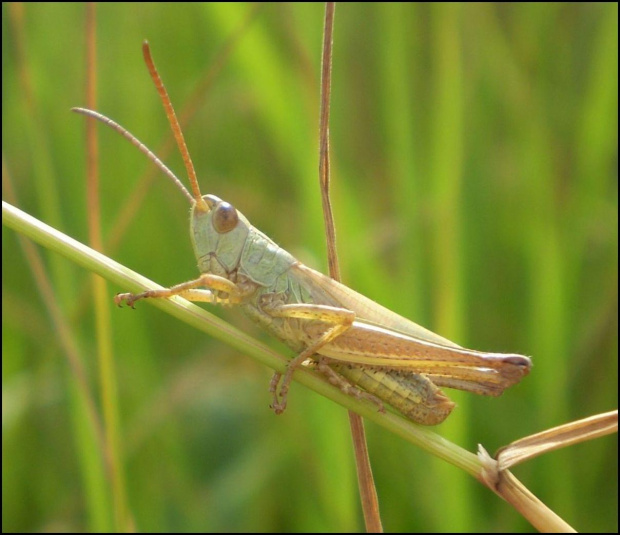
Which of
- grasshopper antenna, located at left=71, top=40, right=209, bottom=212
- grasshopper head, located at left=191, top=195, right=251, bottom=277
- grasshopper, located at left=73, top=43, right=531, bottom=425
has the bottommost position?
grasshopper, located at left=73, top=43, right=531, bottom=425

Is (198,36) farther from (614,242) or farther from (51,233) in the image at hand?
→ (51,233)

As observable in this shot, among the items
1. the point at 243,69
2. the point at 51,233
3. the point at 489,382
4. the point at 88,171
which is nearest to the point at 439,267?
the point at 489,382

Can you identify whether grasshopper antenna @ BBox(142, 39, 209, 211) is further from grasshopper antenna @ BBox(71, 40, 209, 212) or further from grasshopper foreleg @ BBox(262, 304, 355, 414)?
grasshopper foreleg @ BBox(262, 304, 355, 414)

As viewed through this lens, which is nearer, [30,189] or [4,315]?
[4,315]

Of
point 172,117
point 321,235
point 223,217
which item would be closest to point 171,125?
point 172,117

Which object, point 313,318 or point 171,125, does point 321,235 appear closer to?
point 313,318

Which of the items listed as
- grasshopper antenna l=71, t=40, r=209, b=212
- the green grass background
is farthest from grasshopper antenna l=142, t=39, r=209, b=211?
the green grass background
